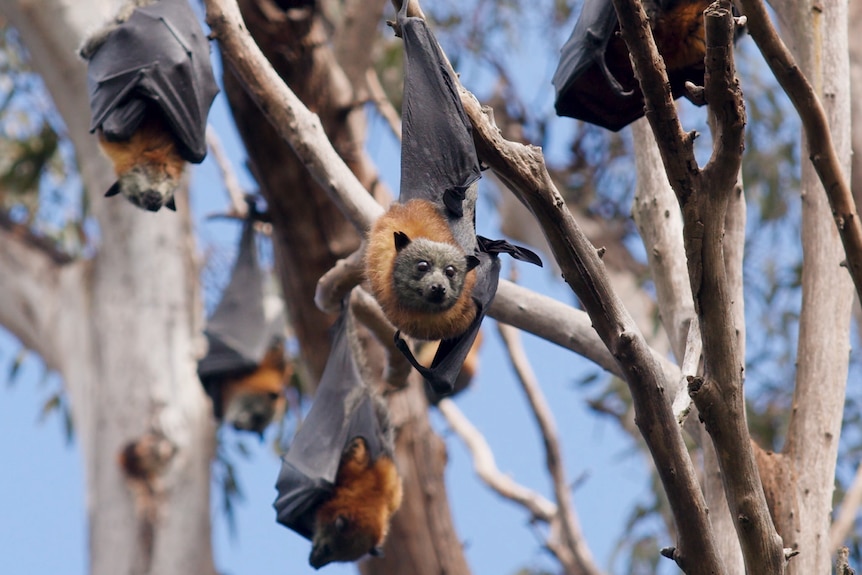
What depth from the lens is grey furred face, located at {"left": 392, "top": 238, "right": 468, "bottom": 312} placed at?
121 inches

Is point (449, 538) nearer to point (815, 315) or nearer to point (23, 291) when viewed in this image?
point (815, 315)

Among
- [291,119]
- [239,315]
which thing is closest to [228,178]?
[239,315]

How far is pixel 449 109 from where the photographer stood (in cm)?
325

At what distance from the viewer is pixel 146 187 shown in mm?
5016

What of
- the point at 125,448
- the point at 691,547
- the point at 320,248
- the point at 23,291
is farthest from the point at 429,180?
the point at 23,291

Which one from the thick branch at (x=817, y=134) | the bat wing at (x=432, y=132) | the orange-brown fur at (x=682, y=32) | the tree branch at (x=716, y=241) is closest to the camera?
the tree branch at (x=716, y=241)

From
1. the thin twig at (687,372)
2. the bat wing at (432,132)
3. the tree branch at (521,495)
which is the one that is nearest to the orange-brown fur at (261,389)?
the tree branch at (521,495)

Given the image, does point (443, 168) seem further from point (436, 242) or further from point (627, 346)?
point (627, 346)

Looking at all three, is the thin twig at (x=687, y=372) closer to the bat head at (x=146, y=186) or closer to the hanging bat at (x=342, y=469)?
the hanging bat at (x=342, y=469)

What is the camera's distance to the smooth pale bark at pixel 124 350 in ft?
23.2

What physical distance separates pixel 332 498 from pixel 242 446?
3410 millimetres

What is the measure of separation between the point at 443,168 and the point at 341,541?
3139 mm

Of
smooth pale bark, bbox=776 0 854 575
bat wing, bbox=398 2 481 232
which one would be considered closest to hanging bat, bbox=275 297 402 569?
bat wing, bbox=398 2 481 232

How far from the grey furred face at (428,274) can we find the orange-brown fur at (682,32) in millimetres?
1195
